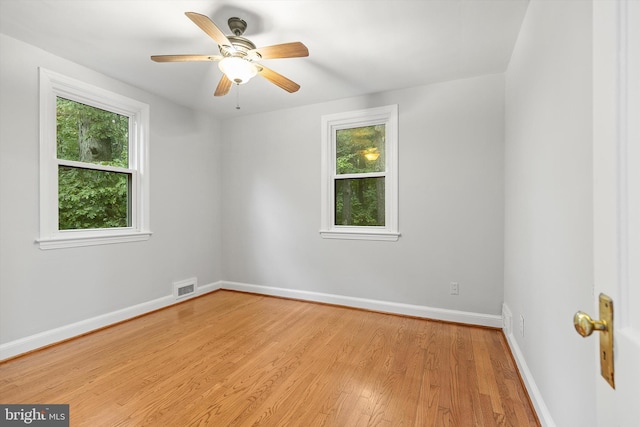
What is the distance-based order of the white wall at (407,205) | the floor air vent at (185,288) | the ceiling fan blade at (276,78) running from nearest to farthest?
the ceiling fan blade at (276,78)
the white wall at (407,205)
the floor air vent at (185,288)

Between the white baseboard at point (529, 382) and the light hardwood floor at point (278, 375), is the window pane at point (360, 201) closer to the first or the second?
the light hardwood floor at point (278, 375)

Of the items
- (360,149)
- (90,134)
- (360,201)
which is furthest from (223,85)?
(360,201)

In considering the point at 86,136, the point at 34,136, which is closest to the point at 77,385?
the point at 34,136

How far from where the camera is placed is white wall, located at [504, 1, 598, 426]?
1.10 m

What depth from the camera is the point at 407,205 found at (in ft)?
10.7

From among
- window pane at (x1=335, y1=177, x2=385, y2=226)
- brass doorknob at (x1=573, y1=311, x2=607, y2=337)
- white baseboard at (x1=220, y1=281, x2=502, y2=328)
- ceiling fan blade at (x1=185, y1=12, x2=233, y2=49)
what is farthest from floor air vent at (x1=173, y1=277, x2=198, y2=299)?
brass doorknob at (x1=573, y1=311, x2=607, y2=337)

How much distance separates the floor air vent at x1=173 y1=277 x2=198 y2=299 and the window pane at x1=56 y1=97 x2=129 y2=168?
1.57 m

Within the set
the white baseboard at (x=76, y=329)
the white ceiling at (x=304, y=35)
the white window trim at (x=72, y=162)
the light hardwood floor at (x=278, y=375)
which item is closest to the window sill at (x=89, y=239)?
the white window trim at (x=72, y=162)

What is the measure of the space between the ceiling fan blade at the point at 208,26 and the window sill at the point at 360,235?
7.52 feet

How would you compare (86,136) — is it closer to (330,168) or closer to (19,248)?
(19,248)

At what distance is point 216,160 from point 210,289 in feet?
6.20

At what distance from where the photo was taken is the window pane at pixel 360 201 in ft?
11.4

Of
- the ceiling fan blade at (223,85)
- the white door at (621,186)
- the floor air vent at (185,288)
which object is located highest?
the ceiling fan blade at (223,85)

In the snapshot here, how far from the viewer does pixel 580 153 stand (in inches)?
44.7
